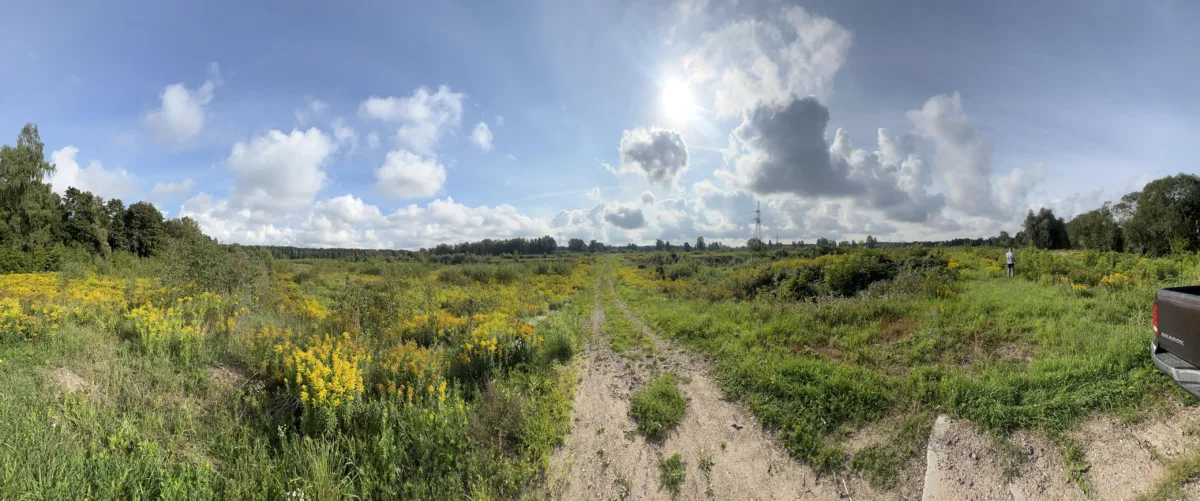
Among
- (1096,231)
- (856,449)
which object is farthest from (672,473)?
(1096,231)

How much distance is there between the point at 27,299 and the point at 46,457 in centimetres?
824

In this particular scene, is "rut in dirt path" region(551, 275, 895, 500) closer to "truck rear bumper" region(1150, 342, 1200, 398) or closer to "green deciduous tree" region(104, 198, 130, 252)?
"truck rear bumper" region(1150, 342, 1200, 398)

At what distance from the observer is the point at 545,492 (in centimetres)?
484

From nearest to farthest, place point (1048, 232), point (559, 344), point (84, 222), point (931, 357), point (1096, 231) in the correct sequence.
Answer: point (931, 357), point (559, 344), point (84, 222), point (1096, 231), point (1048, 232)

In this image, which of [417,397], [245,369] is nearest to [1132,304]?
[417,397]

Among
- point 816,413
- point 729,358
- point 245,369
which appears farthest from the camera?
point 729,358

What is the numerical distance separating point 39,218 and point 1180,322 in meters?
54.3

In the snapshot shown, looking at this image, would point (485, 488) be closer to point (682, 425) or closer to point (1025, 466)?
point (682, 425)

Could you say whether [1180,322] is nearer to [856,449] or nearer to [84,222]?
[856,449]

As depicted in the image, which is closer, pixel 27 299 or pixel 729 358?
pixel 729 358

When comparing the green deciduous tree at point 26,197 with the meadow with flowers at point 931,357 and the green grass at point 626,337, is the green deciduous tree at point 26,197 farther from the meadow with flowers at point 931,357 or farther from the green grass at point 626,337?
the meadow with flowers at point 931,357

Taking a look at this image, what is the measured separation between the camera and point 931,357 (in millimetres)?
7375

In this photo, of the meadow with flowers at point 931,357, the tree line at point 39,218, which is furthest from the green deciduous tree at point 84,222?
the meadow with flowers at point 931,357

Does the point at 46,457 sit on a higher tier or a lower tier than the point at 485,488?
higher
